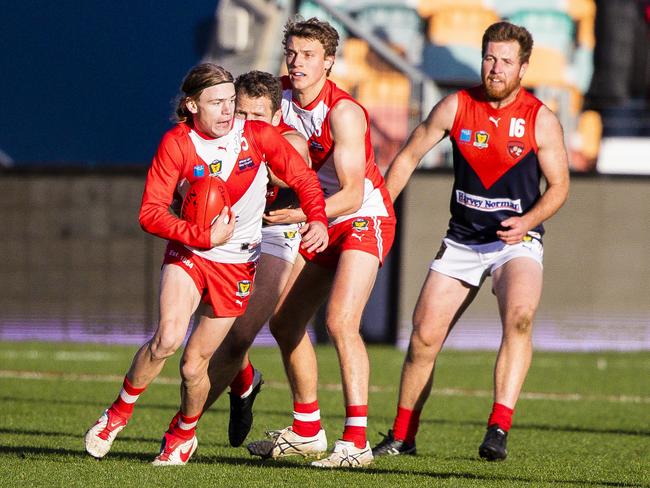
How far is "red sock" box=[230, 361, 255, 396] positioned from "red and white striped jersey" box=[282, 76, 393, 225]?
1.03 metres

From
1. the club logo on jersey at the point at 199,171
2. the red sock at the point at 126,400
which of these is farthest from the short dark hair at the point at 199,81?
the red sock at the point at 126,400

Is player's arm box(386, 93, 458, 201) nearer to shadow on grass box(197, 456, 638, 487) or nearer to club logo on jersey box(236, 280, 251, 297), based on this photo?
club logo on jersey box(236, 280, 251, 297)

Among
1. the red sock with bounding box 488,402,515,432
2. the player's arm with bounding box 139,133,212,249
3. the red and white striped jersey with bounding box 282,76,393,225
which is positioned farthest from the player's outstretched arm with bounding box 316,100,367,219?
the red sock with bounding box 488,402,515,432

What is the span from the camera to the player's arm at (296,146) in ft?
20.5

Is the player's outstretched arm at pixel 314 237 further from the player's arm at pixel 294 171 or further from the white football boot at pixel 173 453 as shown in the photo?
the white football boot at pixel 173 453

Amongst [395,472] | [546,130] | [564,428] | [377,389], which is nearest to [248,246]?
[395,472]

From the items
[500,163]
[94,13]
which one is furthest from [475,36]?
[500,163]

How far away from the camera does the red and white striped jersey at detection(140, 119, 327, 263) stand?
5789 millimetres

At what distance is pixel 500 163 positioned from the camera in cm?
690

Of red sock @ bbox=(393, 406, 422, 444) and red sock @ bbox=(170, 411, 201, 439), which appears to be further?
red sock @ bbox=(393, 406, 422, 444)

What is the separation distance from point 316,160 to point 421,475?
1732 mm

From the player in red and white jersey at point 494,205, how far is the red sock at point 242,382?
783 mm

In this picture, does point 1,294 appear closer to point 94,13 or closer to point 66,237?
point 66,237

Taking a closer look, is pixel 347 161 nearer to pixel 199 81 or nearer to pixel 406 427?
pixel 199 81
